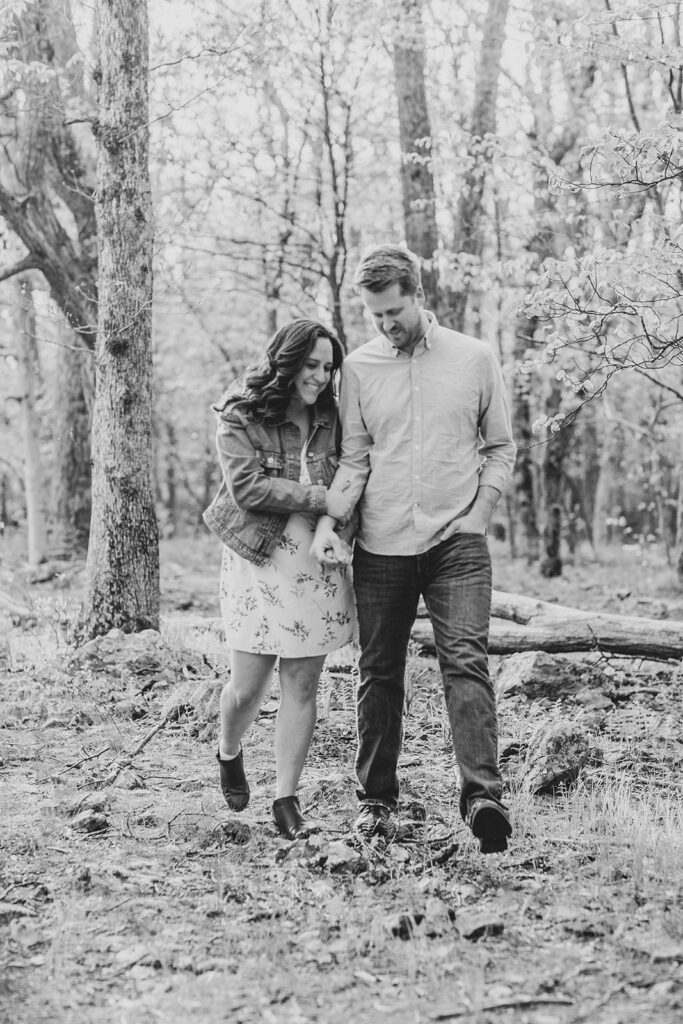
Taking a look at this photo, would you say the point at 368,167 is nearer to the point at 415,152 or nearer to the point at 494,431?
the point at 415,152

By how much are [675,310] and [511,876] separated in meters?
3.57

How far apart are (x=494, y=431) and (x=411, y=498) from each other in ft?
1.48

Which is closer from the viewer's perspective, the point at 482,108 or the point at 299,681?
the point at 299,681

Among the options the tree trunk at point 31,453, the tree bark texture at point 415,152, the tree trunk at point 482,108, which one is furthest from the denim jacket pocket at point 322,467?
the tree trunk at point 31,453

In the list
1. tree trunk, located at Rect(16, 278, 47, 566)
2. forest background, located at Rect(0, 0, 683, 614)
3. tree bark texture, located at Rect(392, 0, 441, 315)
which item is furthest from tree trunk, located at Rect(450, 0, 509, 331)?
tree trunk, located at Rect(16, 278, 47, 566)

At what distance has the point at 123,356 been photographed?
761cm

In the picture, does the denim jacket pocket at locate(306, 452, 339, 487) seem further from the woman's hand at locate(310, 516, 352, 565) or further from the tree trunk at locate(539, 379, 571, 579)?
the tree trunk at locate(539, 379, 571, 579)

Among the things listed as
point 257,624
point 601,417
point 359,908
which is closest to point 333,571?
point 257,624

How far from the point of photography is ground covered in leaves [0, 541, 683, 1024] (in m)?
2.73

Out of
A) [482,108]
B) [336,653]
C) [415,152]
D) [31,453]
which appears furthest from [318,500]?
[31,453]

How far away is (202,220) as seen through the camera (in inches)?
544

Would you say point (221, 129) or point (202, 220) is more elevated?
point (221, 129)

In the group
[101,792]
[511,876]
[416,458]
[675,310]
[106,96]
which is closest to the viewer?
[511,876]

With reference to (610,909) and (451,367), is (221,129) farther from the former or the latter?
(610,909)
